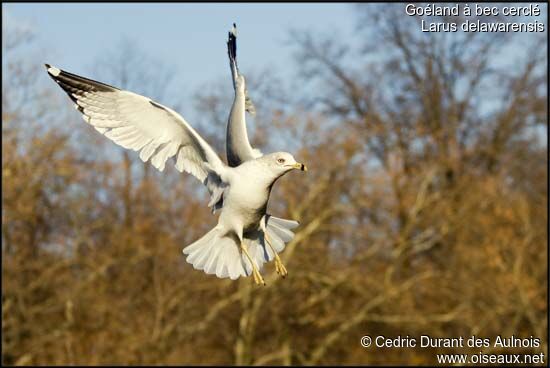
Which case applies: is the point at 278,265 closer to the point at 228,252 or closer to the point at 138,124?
the point at 228,252

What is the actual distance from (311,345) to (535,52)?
1021cm

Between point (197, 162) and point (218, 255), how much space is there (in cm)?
48

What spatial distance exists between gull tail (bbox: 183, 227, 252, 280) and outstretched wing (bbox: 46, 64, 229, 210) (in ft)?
0.98

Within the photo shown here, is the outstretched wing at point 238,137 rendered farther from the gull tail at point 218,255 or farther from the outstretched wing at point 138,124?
the gull tail at point 218,255

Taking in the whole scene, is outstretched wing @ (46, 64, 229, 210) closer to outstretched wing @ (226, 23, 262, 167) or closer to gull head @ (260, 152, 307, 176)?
outstretched wing @ (226, 23, 262, 167)

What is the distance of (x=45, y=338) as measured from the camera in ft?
49.7

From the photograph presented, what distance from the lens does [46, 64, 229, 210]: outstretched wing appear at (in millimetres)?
5609

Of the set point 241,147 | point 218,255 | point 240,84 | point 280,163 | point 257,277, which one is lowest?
point 257,277

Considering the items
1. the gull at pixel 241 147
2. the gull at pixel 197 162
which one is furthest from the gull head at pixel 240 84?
the gull at pixel 197 162

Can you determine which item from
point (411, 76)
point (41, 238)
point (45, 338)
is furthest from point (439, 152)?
point (45, 338)

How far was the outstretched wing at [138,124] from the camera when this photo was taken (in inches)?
221

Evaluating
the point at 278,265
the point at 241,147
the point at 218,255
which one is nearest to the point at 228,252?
the point at 218,255

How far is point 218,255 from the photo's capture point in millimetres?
5531

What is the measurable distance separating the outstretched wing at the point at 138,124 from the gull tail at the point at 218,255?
298 millimetres
